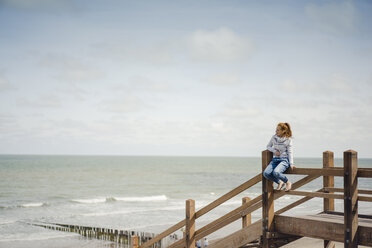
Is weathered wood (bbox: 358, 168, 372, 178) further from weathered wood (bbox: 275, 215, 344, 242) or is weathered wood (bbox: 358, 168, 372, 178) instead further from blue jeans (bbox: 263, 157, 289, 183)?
blue jeans (bbox: 263, 157, 289, 183)

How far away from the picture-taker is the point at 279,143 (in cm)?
681

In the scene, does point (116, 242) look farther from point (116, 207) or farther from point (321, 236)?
point (116, 207)

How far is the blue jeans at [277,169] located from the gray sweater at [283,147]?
89mm

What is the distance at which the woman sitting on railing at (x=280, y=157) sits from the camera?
21.6 feet

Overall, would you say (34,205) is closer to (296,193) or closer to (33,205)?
Result: (33,205)

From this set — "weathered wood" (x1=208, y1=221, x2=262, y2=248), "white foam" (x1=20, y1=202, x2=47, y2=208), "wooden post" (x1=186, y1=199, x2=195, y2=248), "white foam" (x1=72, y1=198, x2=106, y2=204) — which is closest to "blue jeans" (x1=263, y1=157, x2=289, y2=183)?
"weathered wood" (x1=208, y1=221, x2=262, y2=248)

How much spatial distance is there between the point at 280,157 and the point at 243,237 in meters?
1.81

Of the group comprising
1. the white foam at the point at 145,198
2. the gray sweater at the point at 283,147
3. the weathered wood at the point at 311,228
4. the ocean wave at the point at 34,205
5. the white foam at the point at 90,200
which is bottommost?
the white foam at the point at 145,198

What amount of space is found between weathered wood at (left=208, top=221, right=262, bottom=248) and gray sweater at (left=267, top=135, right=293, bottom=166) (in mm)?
1366

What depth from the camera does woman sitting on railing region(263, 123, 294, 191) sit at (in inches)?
259

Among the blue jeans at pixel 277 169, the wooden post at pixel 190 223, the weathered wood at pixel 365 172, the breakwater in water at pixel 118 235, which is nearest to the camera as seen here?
the weathered wood at pixel 365 172

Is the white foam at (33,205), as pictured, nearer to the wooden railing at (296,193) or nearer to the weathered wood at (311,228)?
the wooden railing at (296,193)

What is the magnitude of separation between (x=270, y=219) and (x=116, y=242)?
1371 cm

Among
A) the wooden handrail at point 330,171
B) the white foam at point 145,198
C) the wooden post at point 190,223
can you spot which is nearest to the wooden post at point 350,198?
the wooden handrail at point 330,171
